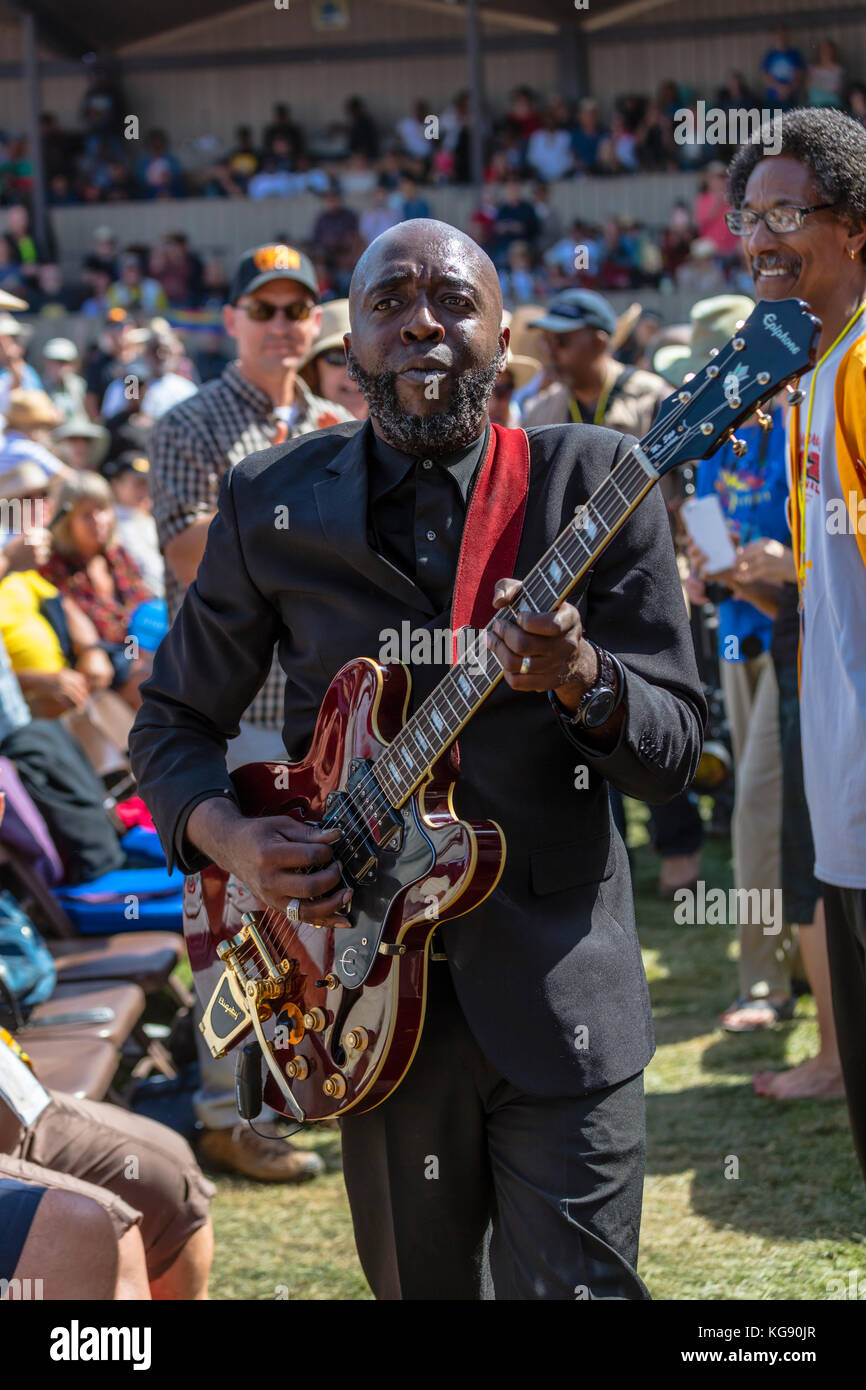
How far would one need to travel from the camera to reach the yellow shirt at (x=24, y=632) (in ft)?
18.8

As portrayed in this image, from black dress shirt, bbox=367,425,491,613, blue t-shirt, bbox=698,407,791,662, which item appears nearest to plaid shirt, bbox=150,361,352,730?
blue t-shirt, bbox=698,407,791,662

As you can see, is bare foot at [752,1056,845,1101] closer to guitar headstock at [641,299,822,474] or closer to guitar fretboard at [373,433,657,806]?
guitar fretboard at [373,433,657,806]

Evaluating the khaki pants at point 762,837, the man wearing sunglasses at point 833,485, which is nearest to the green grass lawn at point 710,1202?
the khaki pants at point 762,837

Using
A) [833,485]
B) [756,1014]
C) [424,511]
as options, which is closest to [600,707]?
[424,511]

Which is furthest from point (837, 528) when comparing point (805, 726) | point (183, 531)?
point (183, 531)

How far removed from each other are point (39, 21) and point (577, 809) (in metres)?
24.6

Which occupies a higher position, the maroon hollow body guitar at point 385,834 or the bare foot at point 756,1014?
the maroon hollow body guitar at point 385,834

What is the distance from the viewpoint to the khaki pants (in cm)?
498

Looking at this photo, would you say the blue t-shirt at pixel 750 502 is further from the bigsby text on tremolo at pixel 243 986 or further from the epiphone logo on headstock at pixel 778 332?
the epiphone logo on headstock at pixel 778 332

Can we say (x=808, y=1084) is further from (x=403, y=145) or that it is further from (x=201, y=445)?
(x=403, y=145)

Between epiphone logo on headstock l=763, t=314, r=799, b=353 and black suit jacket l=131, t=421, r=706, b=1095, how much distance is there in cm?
37

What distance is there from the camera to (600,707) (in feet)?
6.45

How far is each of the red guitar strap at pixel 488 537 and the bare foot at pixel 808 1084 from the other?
8.90 feet

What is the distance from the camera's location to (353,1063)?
2205 mm
